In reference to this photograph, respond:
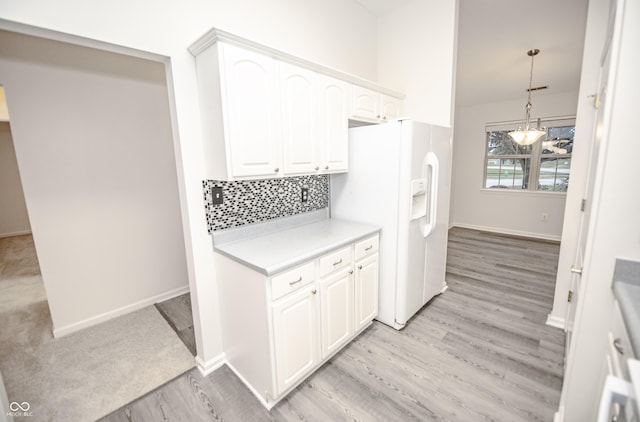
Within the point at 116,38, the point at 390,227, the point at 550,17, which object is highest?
the point at 550,17

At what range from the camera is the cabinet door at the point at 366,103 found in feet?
7.70

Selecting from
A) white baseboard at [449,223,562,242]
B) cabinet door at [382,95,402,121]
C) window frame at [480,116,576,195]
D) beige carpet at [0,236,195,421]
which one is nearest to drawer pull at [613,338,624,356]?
cabinet door at [382,95,402,121]

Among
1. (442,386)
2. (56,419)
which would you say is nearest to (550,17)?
(442,386)

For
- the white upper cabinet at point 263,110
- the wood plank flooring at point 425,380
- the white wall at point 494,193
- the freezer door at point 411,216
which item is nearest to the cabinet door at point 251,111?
the white upper cabinet at point 263,110

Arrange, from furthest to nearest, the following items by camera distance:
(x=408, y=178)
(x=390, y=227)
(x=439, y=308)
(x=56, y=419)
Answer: (x=439, y=308) → (x=390, y=227) → (x=408, y=178) → (x=56, y=419)

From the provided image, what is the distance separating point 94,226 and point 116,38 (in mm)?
1828

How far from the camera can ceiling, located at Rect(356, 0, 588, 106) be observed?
251 centimetres

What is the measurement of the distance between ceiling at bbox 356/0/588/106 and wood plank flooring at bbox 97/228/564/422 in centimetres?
277

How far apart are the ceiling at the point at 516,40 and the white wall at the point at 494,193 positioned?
0.50 m

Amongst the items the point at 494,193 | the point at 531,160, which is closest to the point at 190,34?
the point at 494,193

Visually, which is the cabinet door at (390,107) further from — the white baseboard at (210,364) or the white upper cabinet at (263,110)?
the white baseboard at (210,364)

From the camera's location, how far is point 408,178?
212 centimetres

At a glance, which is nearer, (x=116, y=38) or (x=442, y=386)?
(x=116, y=38)

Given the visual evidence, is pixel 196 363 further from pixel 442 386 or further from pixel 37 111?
pixel 37 111
